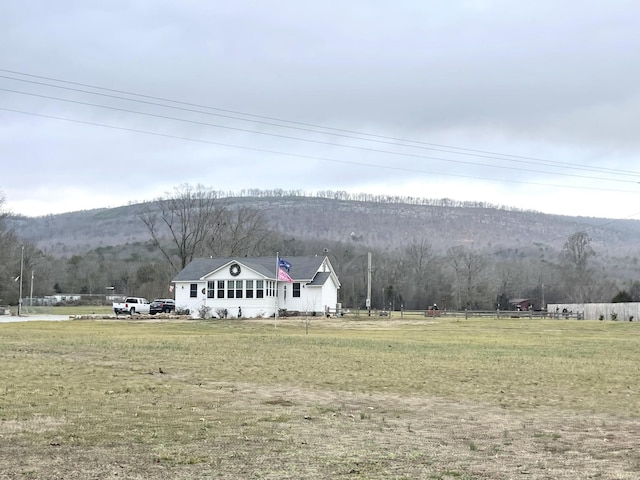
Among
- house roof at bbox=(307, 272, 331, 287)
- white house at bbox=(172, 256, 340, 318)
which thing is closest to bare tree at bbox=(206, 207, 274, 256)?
white house at bbox=(172, 256, 340, 318)

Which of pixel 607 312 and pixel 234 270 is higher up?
pixel 234 270

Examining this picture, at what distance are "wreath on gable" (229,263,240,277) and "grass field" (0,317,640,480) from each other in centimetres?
4347

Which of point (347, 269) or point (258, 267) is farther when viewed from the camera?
point (347, 269)

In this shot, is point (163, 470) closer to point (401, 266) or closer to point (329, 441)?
point (329, 441)

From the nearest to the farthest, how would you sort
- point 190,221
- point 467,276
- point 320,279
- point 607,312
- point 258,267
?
point 258,267 → point 320,279 → point 607,312 → point 190,221 → point 467,276

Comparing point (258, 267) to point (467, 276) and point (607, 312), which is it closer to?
point (607, 312)

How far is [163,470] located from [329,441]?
2.62 meters

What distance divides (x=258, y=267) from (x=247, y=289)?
2.31 metres

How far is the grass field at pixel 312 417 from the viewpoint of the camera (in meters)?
8.25

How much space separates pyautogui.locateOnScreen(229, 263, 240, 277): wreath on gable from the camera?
66562mm

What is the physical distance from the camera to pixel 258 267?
67.4m

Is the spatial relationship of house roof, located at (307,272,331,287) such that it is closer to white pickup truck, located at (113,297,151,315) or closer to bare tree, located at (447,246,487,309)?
white pickup truck, located at (113,297,151,315)

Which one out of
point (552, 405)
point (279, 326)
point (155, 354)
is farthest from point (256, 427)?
point (279, 326)

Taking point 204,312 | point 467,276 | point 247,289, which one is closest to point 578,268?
point 467,276
